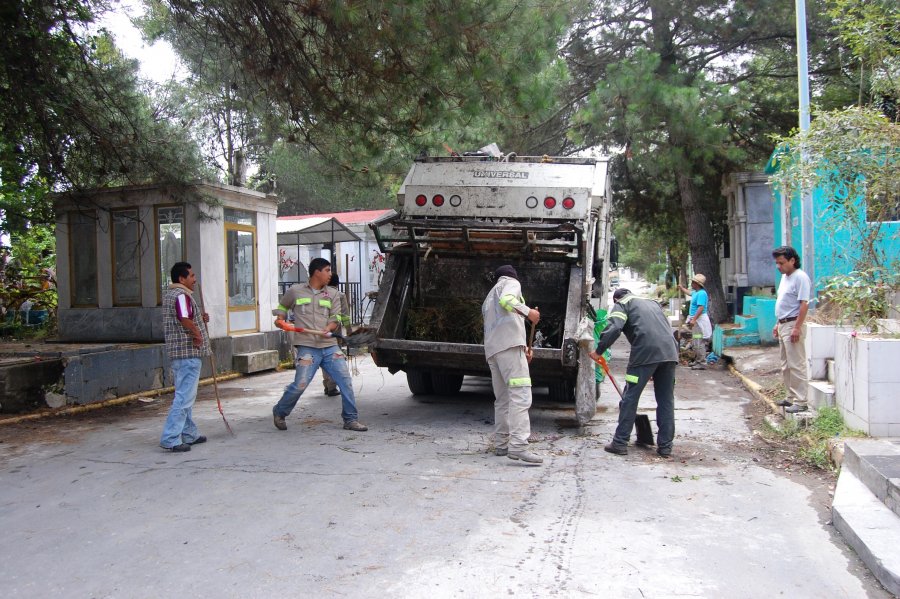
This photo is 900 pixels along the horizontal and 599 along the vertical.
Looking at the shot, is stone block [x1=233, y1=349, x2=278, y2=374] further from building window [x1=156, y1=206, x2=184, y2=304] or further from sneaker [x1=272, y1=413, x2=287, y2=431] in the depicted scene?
sneaker [x1=272, y1=413, x2=287, y2=431]

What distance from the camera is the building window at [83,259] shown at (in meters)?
11.4

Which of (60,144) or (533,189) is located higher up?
(60,144)

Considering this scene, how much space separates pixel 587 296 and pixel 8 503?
204 inches

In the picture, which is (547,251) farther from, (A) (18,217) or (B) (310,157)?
(A) (18,217)

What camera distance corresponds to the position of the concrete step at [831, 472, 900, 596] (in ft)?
11.1

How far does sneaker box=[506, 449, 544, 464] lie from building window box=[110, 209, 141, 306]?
7.67m

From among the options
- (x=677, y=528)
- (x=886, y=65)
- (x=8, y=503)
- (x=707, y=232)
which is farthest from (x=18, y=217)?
(x=707, y=232)

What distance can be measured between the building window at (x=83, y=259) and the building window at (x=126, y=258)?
0.39 meters

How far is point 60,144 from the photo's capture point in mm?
8633

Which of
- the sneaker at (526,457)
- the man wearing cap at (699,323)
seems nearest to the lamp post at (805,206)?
the man wearing cap at (699,323)

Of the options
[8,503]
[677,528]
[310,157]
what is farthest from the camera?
[310,157]

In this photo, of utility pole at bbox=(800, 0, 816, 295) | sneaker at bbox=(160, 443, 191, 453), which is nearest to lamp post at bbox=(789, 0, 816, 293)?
utility pole at bbox=(800, 0, 816, 295)

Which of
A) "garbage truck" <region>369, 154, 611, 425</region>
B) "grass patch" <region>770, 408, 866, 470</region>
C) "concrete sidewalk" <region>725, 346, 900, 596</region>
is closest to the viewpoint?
"concrete sidewalk" <region>725, 346, 900, 596</region>

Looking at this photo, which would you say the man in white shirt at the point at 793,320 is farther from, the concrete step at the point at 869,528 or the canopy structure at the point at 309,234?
the canopy structure at the point at 309,234
